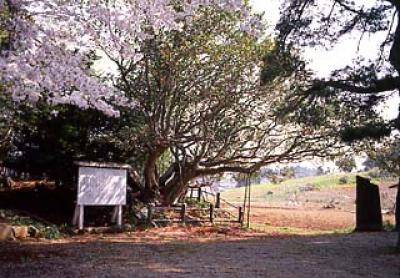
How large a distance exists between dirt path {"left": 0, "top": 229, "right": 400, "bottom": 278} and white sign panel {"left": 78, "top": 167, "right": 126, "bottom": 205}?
134 cm

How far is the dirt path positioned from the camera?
6238mm

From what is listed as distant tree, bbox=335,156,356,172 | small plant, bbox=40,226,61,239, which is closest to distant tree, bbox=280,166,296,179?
distant tree, bbox=335,156,356,172

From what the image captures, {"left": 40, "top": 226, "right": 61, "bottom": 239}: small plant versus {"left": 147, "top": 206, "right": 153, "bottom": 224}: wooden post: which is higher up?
{"left": 147, "top": 206, "right": 153, "bottom": 224}: wooden post

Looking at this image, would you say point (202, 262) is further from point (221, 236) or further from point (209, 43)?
point (209, 43)

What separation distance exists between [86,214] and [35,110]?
138 inches

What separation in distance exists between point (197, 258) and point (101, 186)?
505cm

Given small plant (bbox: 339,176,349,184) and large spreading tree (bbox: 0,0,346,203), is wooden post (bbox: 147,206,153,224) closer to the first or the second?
large spreading tree (bbox: 0,0,346,203)

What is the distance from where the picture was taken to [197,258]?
7.50 meters

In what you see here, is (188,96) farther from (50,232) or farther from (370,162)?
(370,162)

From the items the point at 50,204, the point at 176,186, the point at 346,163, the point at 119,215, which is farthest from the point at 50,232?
the point at 346,163

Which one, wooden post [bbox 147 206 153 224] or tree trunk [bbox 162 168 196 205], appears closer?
wooden post [bbox 147 206 153 224]

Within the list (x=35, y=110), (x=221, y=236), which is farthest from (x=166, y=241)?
(x=35, y=110)

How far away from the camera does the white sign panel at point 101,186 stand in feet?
37.7

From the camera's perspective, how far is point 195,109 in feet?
44.6
